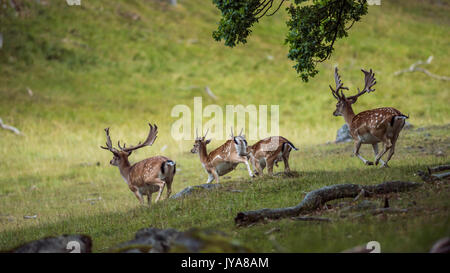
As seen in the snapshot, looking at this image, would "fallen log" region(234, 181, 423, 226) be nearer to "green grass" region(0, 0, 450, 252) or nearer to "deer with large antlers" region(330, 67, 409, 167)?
"green grass" region(0, 0, 450, 252)

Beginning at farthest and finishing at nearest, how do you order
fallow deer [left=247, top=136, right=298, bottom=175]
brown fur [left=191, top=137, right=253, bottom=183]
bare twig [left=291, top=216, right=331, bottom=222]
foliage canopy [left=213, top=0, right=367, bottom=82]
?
brown fur [left=191, top=137, right=253, bottom=183], fallow deer [left=247, top=136, right=298, bottom=175], foliage canopy [left=213, top=0, right=367, bottom=82], bare twig [left=291, top=216, right=331, bottom=222]

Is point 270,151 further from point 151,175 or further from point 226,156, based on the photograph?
point 151,175

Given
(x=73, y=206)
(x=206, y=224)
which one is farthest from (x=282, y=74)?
(x=206, y=224)

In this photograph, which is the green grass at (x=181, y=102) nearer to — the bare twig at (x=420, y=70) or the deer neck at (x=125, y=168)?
the bare twig at (x=420, y=70)

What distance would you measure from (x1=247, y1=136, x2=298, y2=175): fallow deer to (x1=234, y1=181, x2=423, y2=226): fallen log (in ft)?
13.5

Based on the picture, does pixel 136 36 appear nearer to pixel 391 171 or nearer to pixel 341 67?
pixel 341 67

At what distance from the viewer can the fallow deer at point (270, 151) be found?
14.0 metres

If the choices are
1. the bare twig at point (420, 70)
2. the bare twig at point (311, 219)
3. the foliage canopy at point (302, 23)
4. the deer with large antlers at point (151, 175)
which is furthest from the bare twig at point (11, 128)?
the bare twig at point (420, 70)

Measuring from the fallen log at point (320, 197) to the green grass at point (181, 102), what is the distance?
0.80 feet

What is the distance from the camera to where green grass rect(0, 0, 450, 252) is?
10.0m

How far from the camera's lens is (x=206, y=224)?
384 inches

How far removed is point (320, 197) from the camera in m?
9.39

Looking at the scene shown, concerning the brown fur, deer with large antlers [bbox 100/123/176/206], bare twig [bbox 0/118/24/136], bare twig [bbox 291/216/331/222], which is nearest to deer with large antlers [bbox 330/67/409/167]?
the brown fur
